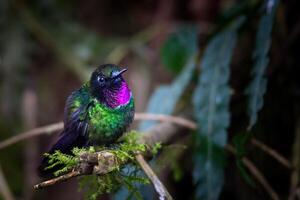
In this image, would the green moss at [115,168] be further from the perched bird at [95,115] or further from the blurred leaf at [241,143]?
the blurred leaf at [241,143]

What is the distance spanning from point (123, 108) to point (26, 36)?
109 inches

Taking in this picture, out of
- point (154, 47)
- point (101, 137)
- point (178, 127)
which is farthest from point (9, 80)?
point (101, 137)

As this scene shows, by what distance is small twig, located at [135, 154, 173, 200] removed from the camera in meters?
1.52

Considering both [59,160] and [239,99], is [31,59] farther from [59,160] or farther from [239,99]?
[59,160]

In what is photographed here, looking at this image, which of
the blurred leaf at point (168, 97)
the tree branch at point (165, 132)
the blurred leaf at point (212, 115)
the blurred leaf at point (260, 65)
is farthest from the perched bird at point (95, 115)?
the blurred leaf at point (168, 97)

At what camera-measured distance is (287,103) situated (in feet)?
9.97

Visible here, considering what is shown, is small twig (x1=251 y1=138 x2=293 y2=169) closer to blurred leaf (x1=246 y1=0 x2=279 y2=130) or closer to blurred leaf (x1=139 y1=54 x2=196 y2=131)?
blurred leaf (x1=246 y1=0 x2=279 y2=130)

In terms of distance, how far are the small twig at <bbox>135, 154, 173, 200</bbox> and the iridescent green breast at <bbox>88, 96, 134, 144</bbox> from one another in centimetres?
19

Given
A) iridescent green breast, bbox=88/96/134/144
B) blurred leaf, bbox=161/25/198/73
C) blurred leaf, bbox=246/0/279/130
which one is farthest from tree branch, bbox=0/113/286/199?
blurred leaf, bbox=161/25/198/73

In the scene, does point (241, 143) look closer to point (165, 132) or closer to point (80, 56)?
point (165, 132)

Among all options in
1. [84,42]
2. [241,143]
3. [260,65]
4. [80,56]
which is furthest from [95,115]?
[84,42]

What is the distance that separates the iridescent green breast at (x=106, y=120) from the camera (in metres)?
1.55

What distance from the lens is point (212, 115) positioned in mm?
2432

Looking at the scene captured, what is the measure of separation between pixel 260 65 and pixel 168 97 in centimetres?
67
